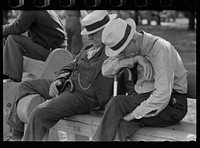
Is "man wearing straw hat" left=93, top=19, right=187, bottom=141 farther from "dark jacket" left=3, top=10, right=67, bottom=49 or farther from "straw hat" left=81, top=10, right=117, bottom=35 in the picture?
"dark jacket" left=3, top=10, right=67, bottom=49

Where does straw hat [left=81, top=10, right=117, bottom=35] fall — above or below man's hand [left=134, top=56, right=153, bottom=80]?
above

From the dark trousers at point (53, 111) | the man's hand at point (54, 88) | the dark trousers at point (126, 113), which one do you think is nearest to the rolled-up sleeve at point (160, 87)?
the dark trousers at point (126, 113)

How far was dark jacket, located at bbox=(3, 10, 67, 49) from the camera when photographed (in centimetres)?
503

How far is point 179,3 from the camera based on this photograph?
3033 mm

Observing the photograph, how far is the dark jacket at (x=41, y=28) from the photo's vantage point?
5027 millimetres

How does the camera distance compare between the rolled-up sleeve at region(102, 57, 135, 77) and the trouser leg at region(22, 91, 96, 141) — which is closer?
the rolled-up sleeve at region(102, 57, 135, 77)

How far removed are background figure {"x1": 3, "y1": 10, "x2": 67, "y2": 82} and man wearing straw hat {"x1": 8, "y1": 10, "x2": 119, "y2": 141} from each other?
3.00 feet

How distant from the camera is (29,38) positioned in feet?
17.0

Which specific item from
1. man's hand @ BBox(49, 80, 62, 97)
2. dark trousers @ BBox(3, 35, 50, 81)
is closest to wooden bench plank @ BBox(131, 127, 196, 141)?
man's hand @ BBox(49, 80, 62, 97)

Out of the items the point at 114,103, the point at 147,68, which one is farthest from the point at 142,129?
the point at 147,68

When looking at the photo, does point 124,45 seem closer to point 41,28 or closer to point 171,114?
point 171,114

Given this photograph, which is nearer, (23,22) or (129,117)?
(129,117)

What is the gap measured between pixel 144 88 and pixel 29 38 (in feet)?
6.77
